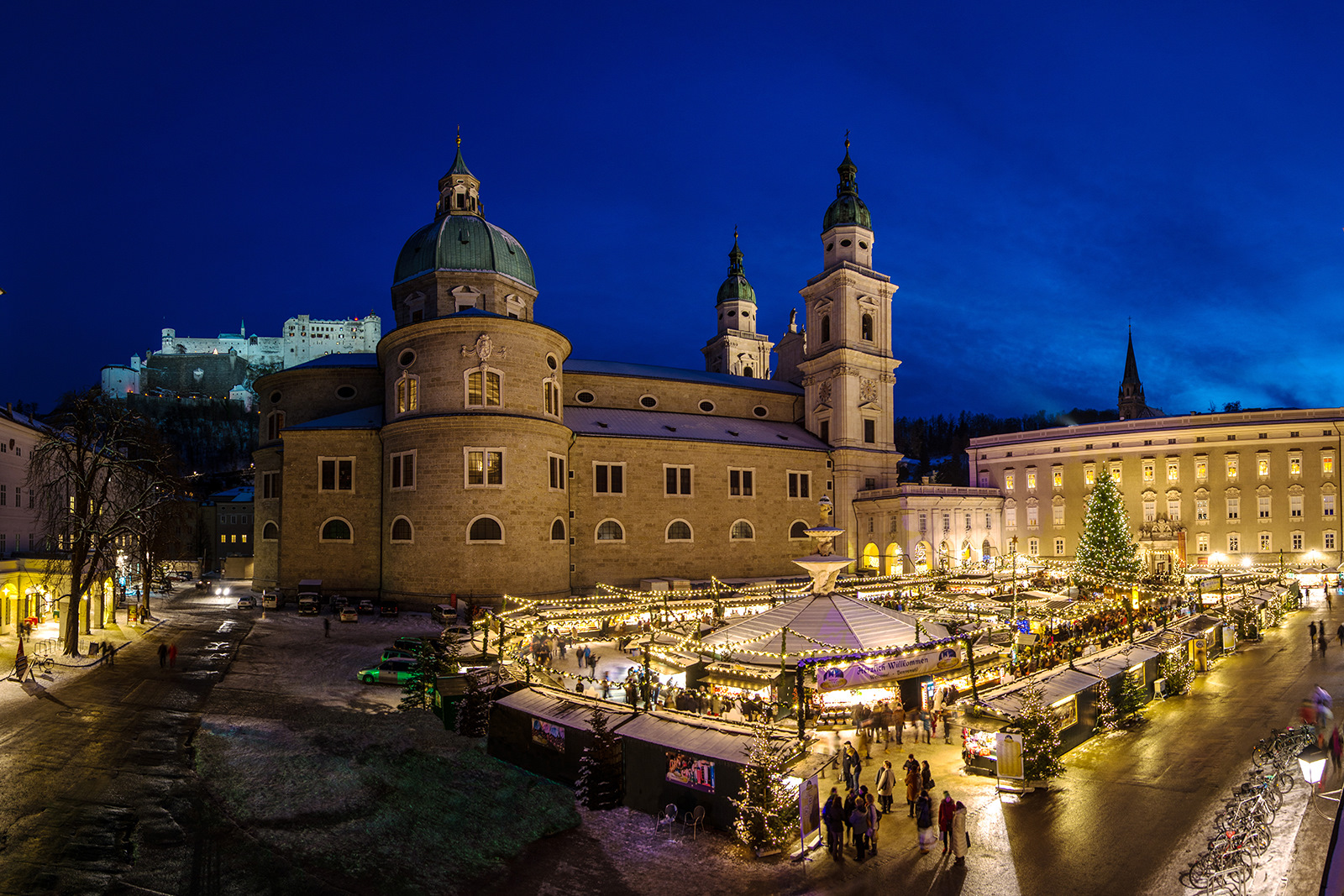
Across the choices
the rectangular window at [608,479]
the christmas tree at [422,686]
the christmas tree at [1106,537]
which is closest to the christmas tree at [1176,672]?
the christmas tree at [422,686]

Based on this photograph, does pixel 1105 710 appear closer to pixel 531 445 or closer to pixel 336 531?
pixel 531 445

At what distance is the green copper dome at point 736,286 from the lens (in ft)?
282

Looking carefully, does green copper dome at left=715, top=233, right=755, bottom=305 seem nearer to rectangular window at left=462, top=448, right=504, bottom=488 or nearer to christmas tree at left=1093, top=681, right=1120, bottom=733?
rectangular window at left=462, top=448, right=504, bottom=488

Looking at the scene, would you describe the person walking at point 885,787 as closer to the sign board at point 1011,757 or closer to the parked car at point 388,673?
the sign board at point 1011,757

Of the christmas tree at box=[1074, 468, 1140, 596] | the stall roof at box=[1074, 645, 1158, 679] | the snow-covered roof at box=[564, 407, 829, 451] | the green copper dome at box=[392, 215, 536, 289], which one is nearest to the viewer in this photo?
the stall roof at box=[1074, 645, 1158, 679]

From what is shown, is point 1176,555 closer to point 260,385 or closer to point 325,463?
point 325,463

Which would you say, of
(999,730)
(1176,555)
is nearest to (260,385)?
(999,730)

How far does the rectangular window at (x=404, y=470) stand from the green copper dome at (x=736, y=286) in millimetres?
52541

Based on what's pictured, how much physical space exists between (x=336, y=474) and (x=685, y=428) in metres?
22.3

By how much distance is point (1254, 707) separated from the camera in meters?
21.5

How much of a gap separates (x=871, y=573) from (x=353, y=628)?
121 ft

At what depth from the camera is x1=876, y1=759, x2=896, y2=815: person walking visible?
14.6m

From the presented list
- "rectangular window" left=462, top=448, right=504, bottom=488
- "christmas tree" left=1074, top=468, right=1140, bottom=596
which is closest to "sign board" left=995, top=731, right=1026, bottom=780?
"rectangular window" left=462, top=448, right=504, bottom=488

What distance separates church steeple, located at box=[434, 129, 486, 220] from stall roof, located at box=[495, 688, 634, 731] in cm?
4069
